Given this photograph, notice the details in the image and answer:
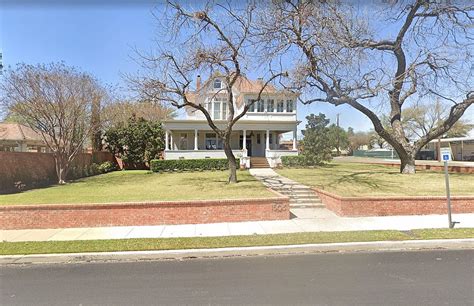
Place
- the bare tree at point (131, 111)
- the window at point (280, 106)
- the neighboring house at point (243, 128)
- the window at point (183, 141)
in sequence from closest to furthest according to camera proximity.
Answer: the bare tree at point (131, 111)
the neighboring house at point (243, 128)
the window at point (280, 106)
the window at point (183, 141)

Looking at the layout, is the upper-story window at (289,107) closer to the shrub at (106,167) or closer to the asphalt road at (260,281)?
Answer: the shrub at (106,167)

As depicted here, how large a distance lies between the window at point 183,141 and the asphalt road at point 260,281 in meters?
25.3

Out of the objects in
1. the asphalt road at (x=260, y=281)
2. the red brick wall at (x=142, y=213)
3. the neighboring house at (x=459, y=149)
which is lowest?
the asphalt road at (x=260, y=281)

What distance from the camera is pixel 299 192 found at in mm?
12828

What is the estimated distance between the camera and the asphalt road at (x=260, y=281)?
4266 millimetres

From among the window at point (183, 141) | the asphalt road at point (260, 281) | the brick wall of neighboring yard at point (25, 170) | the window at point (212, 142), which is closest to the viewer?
the asphalt road at point (260, 281)

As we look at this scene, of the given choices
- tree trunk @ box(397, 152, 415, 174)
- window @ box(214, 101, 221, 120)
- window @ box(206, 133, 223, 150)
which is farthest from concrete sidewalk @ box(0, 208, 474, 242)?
window @ box(206, 133, 223, 150)

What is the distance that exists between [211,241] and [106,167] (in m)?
A: 22.8

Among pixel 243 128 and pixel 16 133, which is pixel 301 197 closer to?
pixel 243 128

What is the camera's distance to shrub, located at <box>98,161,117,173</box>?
26344 mm

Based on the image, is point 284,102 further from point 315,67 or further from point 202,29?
point 202,29

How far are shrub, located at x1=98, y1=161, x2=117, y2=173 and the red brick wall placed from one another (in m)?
17.9

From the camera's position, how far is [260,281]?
490cm

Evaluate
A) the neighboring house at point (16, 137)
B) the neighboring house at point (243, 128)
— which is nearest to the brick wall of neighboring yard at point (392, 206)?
the neighboring house at point (243, 128)
